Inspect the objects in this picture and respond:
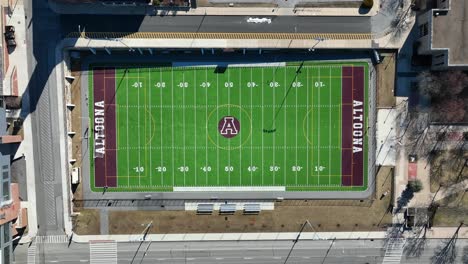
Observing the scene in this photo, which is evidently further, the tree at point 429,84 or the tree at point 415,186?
the tree at point 415,186

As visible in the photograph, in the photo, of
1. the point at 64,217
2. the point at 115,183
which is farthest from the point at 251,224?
the point at 64,217

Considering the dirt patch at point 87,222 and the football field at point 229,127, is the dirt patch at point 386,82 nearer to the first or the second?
the football field at point 229,127

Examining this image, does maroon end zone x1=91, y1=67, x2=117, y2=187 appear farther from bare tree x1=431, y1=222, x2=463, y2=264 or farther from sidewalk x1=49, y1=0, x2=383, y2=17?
bare tree x1=431, y1=222, x2=463, y2=264

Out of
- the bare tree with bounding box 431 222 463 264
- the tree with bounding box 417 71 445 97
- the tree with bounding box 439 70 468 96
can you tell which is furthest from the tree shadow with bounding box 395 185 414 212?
the tree with bounding box 439 70 468 96

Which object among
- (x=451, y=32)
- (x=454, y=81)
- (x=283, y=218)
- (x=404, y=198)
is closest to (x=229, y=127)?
(x=283, y=218)

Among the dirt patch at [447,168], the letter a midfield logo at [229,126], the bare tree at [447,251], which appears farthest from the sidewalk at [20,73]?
the bare tree at [447,251]

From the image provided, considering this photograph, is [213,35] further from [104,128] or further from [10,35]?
[10,35]

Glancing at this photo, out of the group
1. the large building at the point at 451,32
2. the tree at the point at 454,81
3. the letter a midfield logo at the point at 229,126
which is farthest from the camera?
the letter a midfield logo at the point at 229,126
